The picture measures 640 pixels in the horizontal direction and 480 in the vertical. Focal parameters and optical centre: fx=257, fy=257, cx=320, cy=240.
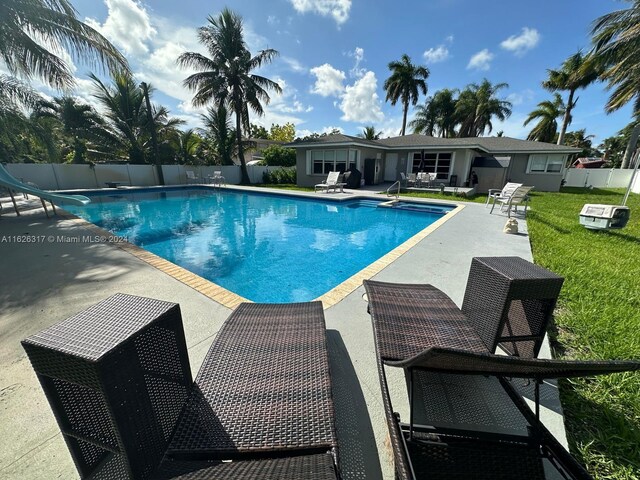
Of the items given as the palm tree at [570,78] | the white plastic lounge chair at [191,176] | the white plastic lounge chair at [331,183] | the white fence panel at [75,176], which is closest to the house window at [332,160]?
the white plastic lounge chair at [331,183]

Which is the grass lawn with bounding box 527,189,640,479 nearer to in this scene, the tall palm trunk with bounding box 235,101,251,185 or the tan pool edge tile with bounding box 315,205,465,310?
the tan pool edge tile with bounding box 315,205,465,310

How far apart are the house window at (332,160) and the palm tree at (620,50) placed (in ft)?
46.0

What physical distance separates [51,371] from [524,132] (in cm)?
4044

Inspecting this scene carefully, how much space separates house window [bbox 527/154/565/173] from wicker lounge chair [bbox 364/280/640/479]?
20.9 meters

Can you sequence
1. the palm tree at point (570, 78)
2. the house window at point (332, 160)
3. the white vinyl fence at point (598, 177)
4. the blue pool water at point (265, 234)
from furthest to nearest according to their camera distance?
the white vinyl fence at point (598, 177), the palm tree at point (570, 78), the house window at point (332, 160), the blue pool water at point (265, 234)

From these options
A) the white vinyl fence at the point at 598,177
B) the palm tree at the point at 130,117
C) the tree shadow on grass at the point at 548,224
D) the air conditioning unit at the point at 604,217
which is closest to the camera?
the air conditioning unit at the point at 604,217

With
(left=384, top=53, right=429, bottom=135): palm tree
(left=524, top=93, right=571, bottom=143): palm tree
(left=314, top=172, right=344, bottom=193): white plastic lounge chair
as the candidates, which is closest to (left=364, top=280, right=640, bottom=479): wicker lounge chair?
(left=314, top=172, right=344, bottom=193): white plastic lounge chair

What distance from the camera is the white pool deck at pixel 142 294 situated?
1516 millimetres

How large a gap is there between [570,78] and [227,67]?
90.0ft

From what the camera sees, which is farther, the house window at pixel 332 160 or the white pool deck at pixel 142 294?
the house window at pixel 332 160

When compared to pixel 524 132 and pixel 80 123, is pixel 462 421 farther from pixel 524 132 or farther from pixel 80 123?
pixel 524 132

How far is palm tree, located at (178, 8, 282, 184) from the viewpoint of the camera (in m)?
17.2

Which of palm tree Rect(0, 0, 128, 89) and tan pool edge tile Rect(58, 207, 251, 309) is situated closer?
tan pool edge tile Rect(58, 207, 251, 309)

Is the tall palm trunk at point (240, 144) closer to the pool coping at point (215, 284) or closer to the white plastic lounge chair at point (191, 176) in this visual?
the white plastic lounge chair at point (191, 176)
